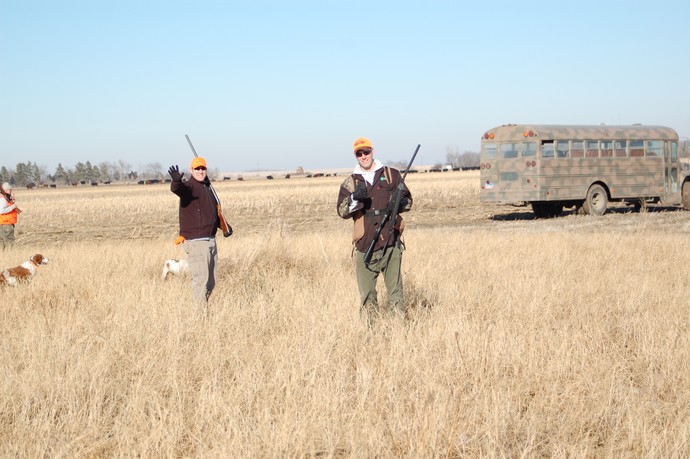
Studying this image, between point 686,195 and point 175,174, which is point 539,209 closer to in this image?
point 686,195

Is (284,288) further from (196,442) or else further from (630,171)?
(630,171)

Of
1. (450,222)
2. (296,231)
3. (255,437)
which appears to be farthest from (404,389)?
(450,222)

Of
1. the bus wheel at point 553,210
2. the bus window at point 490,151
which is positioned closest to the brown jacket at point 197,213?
the bus window at point 490,151

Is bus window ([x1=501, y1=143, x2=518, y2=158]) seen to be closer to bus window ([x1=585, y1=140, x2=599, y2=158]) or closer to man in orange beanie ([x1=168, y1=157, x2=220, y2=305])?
bus window ([x1=585, y1=140, x2=599, y2=158])

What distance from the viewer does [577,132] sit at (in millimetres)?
20703

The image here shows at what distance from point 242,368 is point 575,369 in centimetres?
253

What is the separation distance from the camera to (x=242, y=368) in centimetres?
530

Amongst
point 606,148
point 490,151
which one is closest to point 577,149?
point 606,148

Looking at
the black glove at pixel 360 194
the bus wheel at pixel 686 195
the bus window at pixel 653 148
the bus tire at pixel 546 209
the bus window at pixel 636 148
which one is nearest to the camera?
the black glove at pixel 360 194

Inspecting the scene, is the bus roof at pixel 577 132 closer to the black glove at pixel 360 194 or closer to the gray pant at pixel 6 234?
the gray pant at pixel 6 234

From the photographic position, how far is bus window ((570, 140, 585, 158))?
20547 mm

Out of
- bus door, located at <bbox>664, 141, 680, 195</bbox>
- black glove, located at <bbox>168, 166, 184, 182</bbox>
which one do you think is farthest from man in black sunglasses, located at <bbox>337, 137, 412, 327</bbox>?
bus door, located at <bbox>664, 141, 680, 195</bbox>

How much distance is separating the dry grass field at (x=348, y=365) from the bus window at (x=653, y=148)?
1274 cm

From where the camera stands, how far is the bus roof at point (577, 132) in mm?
20172
